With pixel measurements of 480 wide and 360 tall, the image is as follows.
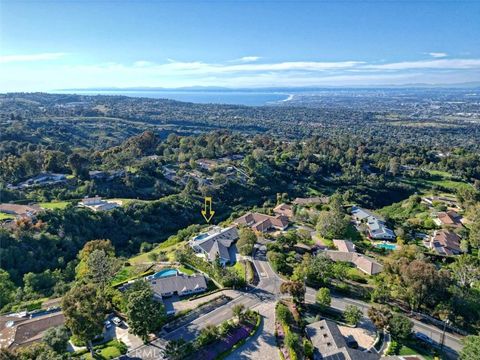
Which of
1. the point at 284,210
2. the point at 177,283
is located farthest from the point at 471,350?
the point at 284,210

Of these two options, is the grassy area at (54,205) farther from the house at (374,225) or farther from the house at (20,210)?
the house at (374,225)

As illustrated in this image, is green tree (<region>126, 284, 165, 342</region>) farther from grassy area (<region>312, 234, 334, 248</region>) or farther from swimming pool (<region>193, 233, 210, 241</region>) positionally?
grassy area (<region>312, 234, 334, 248</region>)

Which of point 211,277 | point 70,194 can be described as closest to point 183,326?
point 211,277

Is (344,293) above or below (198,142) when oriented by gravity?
below

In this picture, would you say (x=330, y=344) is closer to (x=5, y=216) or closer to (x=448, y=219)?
(x=448, y=219)

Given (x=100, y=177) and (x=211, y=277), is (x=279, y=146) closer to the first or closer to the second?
(x=100, y=177)

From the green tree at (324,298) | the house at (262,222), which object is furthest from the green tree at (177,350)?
the house at (262,222)

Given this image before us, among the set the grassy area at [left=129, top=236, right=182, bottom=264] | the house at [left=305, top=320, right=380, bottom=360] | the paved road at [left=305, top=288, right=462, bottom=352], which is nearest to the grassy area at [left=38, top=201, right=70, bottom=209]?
the grassy area at [left=129, top=236, right=182, bottom=264]
